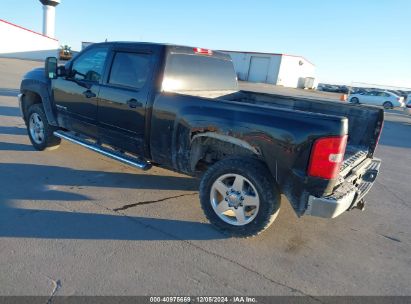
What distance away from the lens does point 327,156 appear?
3.00m

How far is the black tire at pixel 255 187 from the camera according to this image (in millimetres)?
3391

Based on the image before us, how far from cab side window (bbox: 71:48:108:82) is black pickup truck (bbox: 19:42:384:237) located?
0.02 meters

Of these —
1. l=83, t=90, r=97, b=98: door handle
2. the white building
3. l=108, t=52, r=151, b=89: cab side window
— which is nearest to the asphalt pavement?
l=83, t=90, r=97, b=98: door handle

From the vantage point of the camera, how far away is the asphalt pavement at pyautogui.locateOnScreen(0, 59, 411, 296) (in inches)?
110

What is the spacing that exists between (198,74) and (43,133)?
124 inches

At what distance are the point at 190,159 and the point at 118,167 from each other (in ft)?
6.44

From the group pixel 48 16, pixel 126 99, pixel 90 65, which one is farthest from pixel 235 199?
pixel 48 16

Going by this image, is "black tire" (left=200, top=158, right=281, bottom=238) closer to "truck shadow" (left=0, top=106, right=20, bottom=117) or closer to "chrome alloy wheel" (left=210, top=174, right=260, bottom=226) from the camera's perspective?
"chrome alloy wheel" (left=210, top=174, right=260, bottom=226)

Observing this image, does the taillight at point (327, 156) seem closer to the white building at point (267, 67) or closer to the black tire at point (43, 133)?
the black tire at point (43, 133)

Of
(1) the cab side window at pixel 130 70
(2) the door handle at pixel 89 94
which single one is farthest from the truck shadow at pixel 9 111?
(1) the cab side window at pixel 130 70

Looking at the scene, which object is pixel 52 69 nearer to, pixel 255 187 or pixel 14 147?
pixel 14 147

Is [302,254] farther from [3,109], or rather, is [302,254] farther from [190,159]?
[3,109]

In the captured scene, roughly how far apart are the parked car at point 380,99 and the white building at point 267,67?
2176cm

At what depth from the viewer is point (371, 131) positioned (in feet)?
14.5
